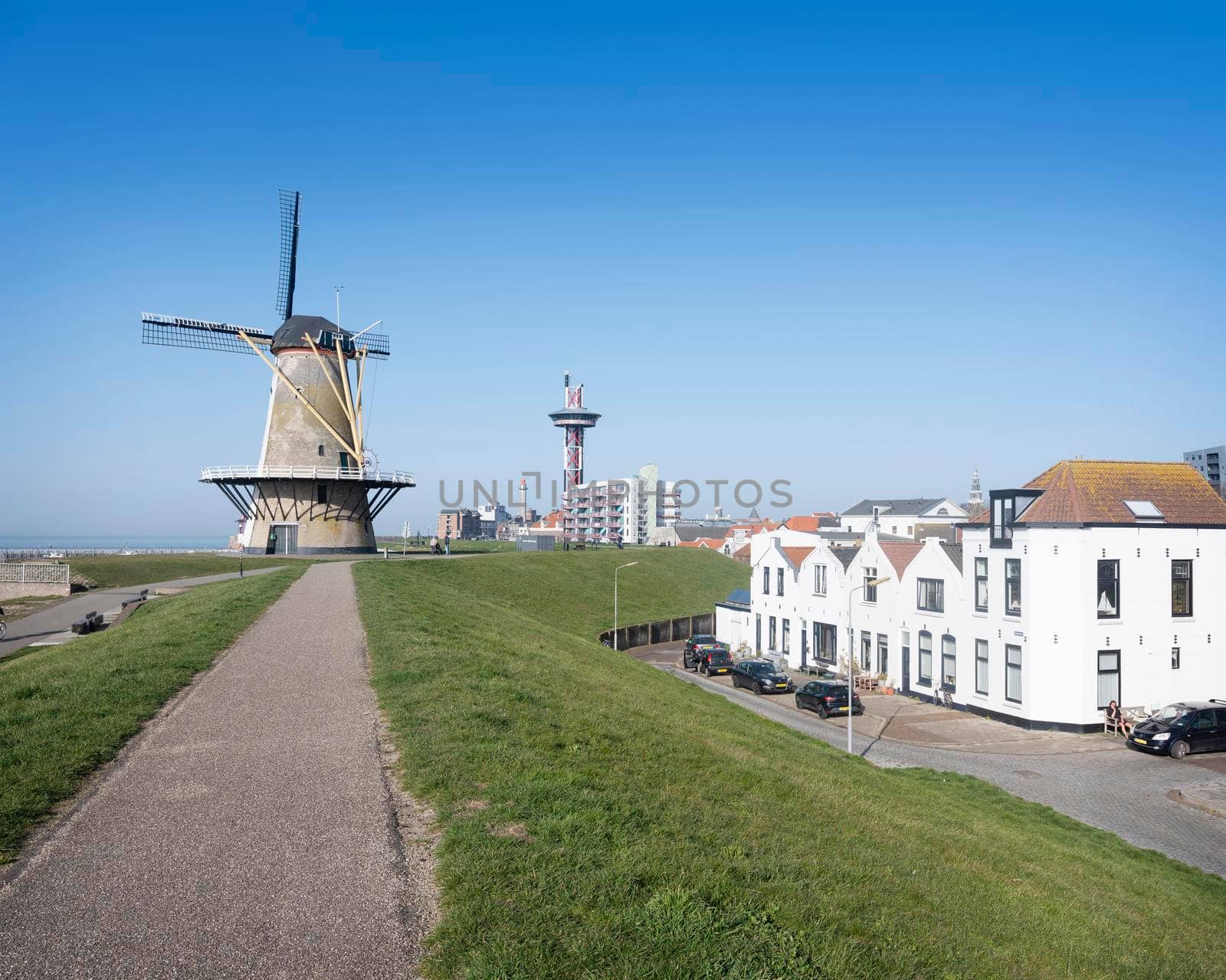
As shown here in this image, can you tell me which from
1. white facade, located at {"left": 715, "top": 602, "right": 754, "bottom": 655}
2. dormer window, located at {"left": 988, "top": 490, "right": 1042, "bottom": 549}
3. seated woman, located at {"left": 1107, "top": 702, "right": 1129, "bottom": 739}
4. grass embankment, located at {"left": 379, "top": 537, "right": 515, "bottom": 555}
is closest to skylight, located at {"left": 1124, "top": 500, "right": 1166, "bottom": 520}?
dormer window, located at {"left": 988, "top": 490, "right": 1042, "bottom": 549}

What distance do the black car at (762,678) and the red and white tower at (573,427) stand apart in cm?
13133

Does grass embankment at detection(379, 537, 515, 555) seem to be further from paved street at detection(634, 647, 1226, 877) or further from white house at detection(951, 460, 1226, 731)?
white house at detection(951, 460, 1226, 731)

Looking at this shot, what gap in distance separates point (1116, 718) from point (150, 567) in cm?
5573

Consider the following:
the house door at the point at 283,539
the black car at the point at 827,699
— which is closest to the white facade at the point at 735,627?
the black car at the point at 827,699

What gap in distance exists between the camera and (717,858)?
9180 mm

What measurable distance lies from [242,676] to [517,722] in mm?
6578

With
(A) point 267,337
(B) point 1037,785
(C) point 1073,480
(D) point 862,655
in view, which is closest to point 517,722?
(B) point 1037,785

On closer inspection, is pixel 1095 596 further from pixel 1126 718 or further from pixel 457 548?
pixel 457 548

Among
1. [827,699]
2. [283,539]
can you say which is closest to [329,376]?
[283,539]

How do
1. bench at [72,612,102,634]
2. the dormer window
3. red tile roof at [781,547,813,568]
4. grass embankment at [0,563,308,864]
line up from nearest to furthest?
grass embankment at [0,563,308,864] < bench at [72,612,102,634] < the dormer window < red tile roof at [781,547,813,568]

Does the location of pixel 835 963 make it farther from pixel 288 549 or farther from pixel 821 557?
pixel 288 549

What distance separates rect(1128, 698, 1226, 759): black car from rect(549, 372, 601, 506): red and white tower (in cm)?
14576

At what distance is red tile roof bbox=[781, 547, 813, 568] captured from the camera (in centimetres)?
4984

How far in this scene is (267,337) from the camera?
61281 millimetres
